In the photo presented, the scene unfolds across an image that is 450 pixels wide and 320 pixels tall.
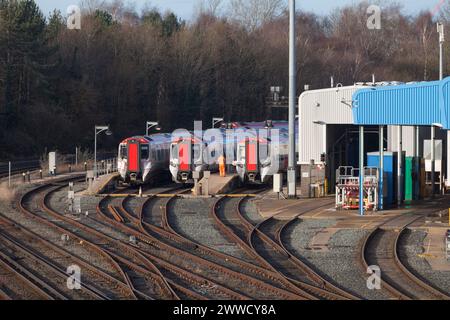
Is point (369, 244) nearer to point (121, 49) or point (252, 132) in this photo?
point (252, 132)

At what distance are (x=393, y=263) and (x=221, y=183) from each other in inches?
631

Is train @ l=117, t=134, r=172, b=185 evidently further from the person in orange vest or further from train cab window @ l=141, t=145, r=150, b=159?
the person in orange vest

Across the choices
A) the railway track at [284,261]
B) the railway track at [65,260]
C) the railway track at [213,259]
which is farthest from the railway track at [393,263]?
the railway track at [65,260]

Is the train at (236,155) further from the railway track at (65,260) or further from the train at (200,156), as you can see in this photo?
the railway track at (65,260)

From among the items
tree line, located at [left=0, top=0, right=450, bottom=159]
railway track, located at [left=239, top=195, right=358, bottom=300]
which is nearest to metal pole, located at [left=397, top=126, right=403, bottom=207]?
railway track, located at [left=239, top=195, right=358, bottom=300]

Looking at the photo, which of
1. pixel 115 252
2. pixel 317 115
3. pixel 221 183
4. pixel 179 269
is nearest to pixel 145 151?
pixel 221 183

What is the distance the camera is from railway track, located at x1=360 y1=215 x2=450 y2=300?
14.6 m

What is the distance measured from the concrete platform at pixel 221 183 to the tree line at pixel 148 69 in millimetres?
25784

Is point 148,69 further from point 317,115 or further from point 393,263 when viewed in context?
point 393,263

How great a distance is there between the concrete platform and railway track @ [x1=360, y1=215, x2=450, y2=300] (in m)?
9.05

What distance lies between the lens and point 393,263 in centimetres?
1788

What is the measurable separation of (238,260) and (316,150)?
1494 centimetres

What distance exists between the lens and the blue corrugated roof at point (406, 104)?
1967 centimetres

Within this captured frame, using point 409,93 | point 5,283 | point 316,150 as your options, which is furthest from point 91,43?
point 5,283
